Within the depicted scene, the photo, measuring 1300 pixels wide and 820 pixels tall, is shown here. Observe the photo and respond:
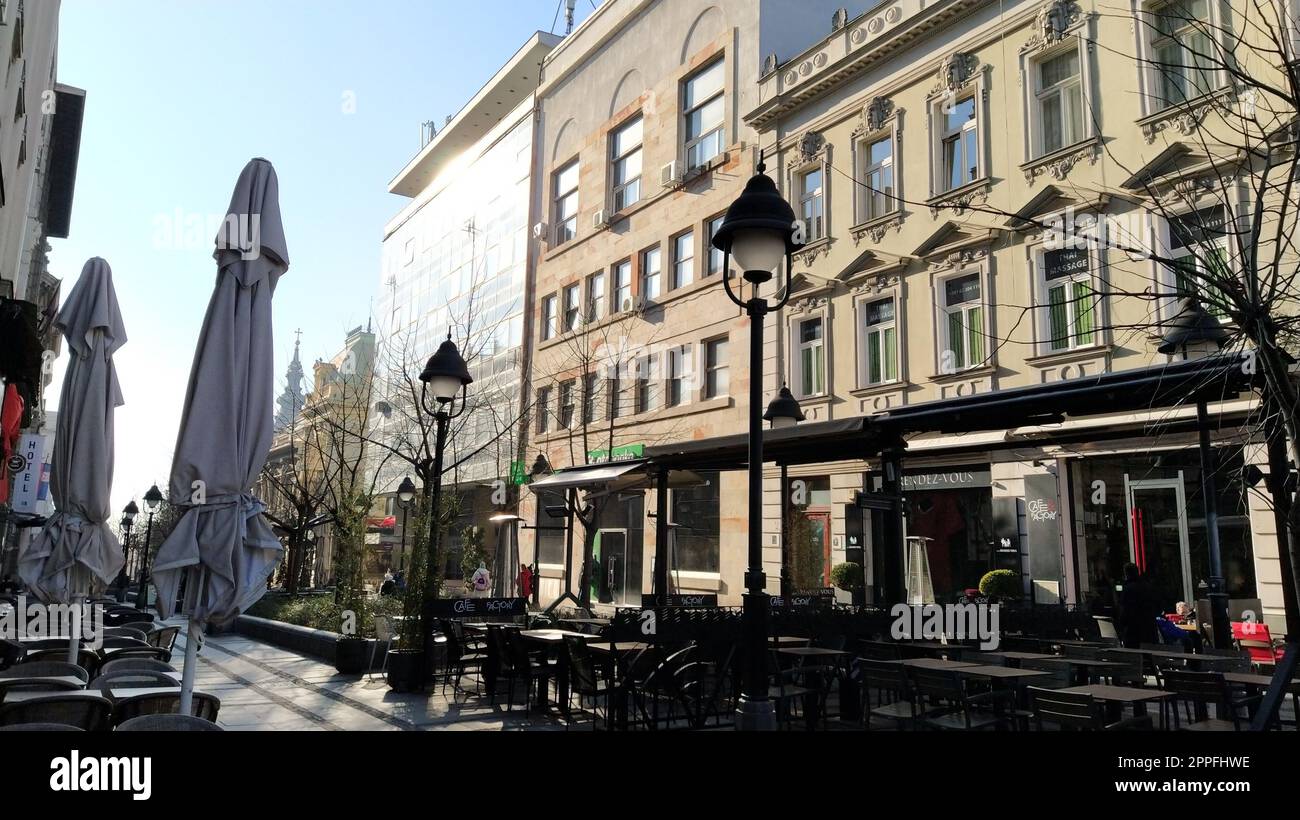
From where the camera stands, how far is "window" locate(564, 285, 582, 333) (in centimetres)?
3247

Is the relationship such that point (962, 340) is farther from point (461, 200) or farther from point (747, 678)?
point (461, 200)

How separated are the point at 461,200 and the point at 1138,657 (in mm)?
40896

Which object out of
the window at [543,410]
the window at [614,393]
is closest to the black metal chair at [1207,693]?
the window at [614,393]

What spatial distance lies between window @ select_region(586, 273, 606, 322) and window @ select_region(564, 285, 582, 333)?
0.50 m

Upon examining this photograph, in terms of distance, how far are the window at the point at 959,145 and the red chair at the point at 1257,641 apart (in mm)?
10332

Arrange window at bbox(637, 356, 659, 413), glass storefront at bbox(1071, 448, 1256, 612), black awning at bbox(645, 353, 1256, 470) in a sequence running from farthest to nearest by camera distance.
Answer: window at bbox(637, 356, 659, 413) → glass storefront at bbox(1071, 448, 1256, 612) → black awning at bbox(645, 353, 1256, 470)

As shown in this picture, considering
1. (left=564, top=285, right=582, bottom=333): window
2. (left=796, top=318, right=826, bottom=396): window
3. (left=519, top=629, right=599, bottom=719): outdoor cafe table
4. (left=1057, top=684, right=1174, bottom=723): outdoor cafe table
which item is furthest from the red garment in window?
(left=564, top=285, right=582, bottom=333): window

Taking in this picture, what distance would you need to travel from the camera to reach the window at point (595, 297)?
102 feet

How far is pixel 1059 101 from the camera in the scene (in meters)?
Answer: 17.9

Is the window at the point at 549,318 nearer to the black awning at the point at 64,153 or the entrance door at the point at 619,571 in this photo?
the entrance door at the point at 619,571

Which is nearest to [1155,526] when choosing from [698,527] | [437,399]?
[698,527]

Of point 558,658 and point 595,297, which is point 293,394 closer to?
point 595,297

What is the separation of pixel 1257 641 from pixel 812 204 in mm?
14658

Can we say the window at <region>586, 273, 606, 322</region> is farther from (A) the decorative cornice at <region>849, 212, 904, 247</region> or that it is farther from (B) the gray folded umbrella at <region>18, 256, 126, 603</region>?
(B) the gray folded umbrella at <region>18, 256, 126, 603</region>
